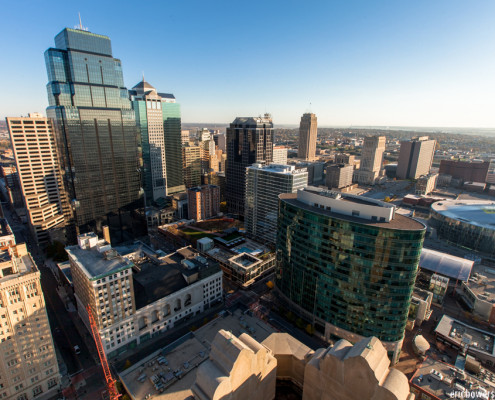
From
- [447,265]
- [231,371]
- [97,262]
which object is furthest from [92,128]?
[447,265]

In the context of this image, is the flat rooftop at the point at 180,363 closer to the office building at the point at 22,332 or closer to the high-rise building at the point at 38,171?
the office building at the point at 22,332

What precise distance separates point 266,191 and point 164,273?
76240mm

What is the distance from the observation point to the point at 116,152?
152m

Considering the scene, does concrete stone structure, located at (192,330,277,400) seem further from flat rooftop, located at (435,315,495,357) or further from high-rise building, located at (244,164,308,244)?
high-rise building, located at (244,164,308,244)

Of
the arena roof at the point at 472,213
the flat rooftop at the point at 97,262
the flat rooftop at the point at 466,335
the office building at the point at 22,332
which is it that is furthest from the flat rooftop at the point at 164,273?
the arena roof at the point at 472,213

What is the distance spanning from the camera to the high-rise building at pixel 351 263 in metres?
80.6

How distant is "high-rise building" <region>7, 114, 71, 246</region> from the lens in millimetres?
160250

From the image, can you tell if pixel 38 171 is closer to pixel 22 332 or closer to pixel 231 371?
pixel 22 332

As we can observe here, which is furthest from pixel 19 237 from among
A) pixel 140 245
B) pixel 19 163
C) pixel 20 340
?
pixel 20 340

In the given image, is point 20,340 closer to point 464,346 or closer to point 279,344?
point 279,344

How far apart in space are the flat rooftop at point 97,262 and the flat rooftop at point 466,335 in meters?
112

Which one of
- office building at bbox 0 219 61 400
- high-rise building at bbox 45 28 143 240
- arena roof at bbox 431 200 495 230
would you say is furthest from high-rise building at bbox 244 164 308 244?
office building at bbox 0 219 61 400

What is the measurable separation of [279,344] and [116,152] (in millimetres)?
129922

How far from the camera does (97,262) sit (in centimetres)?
8919
